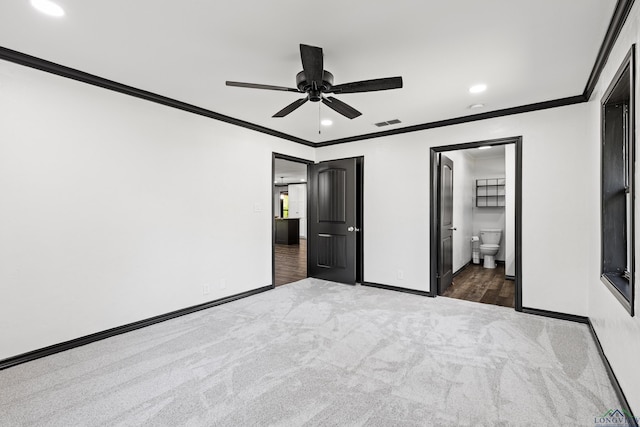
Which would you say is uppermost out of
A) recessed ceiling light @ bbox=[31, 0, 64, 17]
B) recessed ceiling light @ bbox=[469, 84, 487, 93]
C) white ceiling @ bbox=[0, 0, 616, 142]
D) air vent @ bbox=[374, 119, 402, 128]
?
recessed ceiling light @ bbox=[31, 0, 64, 17]

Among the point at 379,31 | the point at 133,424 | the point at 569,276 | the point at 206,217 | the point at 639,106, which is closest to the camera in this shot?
the point at 639,106

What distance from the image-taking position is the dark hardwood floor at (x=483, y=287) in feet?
13.3

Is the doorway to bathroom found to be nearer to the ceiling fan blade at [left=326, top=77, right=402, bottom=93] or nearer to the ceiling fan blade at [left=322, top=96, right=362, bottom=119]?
the ceiling fan blade at [left=322, top=96, right=362, bottom=119]

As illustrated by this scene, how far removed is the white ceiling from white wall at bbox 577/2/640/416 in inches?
8.0

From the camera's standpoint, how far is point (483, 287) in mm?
4676

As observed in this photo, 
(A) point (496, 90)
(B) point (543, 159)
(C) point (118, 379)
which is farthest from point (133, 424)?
(B) point (543, 159)

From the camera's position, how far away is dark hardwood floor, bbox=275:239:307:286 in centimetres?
530

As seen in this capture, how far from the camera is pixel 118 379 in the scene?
213 centimetres

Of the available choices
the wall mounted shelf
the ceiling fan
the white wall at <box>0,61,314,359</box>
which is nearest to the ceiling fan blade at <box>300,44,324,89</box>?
the ceiling fan

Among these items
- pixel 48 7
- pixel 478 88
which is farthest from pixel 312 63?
pixel 478 88

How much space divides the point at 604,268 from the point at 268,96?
343 centimetres

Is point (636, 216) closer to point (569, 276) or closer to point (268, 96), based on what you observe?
point (569, 276)

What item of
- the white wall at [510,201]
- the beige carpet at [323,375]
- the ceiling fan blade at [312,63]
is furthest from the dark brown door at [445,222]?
the ceiling fan blade at [312,63]

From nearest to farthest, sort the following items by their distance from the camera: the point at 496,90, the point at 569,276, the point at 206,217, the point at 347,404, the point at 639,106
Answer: the point at 639,106
the point at 347,404
the point at 496,90
the point at 569,276
the point at 206,217
